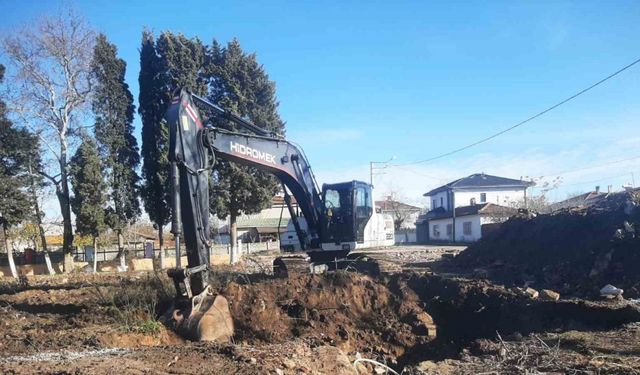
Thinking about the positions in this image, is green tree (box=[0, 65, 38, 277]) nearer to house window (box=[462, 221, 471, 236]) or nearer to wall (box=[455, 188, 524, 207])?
house window (box=[462, 221, 471, 236])

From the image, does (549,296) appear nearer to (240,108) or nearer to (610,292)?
(610,292)

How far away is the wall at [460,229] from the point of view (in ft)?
151

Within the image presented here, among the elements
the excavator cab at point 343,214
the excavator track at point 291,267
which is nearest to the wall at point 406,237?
the excavator cab at point 343,214

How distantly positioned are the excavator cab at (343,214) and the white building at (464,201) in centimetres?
3581

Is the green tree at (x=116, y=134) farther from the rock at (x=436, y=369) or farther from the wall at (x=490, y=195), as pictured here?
the wall at (x=490, y=195)

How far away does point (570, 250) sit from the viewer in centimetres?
1532

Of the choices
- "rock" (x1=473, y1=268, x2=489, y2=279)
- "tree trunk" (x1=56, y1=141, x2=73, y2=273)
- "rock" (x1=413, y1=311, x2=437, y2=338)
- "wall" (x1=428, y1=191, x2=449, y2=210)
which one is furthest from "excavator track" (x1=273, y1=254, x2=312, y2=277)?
"wall" (x1=428, y1=191, x2=449, y2=210)

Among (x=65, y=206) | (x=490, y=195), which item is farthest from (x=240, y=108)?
(x=490, y=195)

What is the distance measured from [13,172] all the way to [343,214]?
22053mm

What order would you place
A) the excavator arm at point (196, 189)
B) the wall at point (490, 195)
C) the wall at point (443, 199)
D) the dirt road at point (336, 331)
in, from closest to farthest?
the dirt road at point (336, 331) < the excavator arm at point (196, 189) < the wall at point (443, 199) < the wall at point (490, 195)

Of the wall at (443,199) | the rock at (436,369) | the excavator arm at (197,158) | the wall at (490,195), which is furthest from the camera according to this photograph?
the wall at (490,195)

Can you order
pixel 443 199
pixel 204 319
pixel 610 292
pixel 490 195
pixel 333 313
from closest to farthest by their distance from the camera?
pixel 204 319
pixel 333 313
pixel 610 292
pixel 490 195
pixel 443 199

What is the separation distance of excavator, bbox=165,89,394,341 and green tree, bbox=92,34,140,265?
16095 mm

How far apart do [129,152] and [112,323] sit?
22.7 metres
